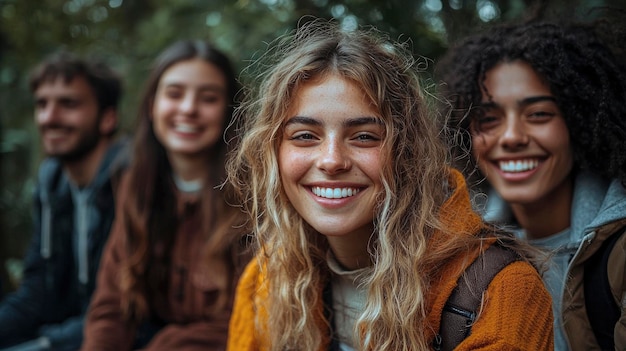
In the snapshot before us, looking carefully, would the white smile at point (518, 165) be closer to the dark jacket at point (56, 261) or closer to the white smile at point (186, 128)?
the white smile at point (186, 128)

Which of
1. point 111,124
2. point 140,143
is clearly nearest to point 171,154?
point 140,143

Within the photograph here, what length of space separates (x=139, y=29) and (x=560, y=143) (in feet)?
9.16

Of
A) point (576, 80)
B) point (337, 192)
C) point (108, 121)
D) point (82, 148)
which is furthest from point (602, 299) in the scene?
point (108, 121)

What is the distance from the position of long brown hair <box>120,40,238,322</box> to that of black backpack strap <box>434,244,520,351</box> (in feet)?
4.92

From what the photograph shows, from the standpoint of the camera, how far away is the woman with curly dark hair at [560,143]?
213 centimetres

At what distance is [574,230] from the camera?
2.32m

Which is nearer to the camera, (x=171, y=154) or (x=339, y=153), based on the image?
(x=339, y=153)

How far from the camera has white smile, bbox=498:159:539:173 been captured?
238 centimetres

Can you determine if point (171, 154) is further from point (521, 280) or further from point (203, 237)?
point (521, 280)

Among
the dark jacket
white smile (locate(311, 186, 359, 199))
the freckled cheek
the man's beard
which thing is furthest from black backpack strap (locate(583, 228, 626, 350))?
the man's beard

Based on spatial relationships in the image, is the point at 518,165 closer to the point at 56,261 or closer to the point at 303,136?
the point at 303,136

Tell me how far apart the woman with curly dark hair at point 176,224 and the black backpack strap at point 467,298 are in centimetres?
146

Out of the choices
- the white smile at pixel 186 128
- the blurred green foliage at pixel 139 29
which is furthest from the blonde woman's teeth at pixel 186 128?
the blurred green foliage at pixel 139 29

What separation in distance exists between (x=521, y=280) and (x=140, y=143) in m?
2.30
